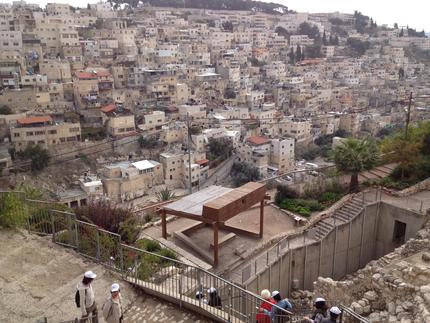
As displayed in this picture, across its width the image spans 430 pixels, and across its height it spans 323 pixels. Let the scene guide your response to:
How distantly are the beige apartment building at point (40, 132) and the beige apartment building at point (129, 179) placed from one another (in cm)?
858

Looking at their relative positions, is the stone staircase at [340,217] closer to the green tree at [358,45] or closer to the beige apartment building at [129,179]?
the beige apartment building at [129,179]

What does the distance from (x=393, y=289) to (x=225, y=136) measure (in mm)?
44633

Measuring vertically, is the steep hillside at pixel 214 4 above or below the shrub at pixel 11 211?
above

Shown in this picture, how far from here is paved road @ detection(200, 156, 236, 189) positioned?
164ft

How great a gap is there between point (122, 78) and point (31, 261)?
65.1 meters

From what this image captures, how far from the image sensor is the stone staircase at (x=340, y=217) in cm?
1895

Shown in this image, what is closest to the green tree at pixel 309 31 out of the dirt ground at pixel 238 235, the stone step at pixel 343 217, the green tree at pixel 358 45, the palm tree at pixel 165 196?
the green tree at pixel 358 45

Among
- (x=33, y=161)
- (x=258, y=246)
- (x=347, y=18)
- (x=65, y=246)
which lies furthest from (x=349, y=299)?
(x=347, y=18)

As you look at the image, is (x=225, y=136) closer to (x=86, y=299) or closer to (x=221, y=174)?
(x=221, y=174)

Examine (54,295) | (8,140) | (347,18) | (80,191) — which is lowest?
(80,191)

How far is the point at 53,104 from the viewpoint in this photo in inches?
2322

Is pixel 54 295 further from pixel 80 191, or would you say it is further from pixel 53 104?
pixel 53 104

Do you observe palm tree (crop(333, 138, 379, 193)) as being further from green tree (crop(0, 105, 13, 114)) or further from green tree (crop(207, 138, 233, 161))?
green tree (crop(0, 105, 13, 114))

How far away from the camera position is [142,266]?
405 inches
